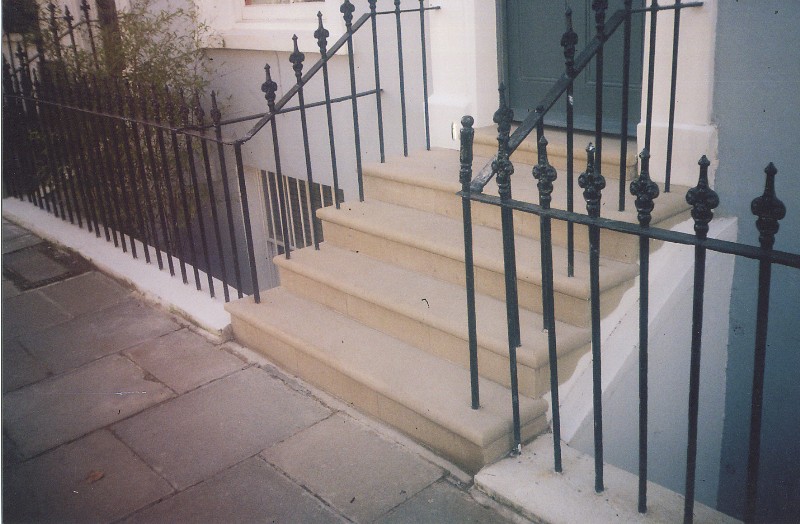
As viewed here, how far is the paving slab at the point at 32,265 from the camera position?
5.76 metres

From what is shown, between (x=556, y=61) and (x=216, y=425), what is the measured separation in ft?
9.95

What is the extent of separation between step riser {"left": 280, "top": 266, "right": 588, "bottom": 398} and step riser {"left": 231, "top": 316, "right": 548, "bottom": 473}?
0.21 meters

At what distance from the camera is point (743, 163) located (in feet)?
11.4

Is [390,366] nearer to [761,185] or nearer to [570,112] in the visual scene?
[570,112]

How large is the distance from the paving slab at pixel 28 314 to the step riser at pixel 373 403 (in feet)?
4.77

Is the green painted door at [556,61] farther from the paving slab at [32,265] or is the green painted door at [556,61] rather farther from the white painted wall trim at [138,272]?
the paving slab at [32,265]

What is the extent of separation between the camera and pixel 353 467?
10.3ft

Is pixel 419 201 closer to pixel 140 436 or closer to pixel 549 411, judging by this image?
pixel 549 411

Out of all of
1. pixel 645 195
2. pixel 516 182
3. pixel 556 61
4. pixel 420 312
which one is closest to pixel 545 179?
pixel 645 195

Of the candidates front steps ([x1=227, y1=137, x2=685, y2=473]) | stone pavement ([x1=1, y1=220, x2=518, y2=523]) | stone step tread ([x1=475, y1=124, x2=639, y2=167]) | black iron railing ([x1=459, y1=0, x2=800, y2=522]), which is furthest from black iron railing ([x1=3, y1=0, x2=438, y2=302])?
black iron railing ([x1=459, y1=0, x2=800, y2=522])

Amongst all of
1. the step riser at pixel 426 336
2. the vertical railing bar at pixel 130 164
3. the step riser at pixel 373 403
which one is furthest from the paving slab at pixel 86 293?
the step riser at pixel 426 336

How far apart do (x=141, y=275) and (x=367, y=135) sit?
2.01 m

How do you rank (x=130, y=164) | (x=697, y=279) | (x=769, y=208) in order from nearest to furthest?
(x=769, y=208), (x=697, y=279), (x=130, y=164)

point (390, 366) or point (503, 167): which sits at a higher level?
point (503, 167)
